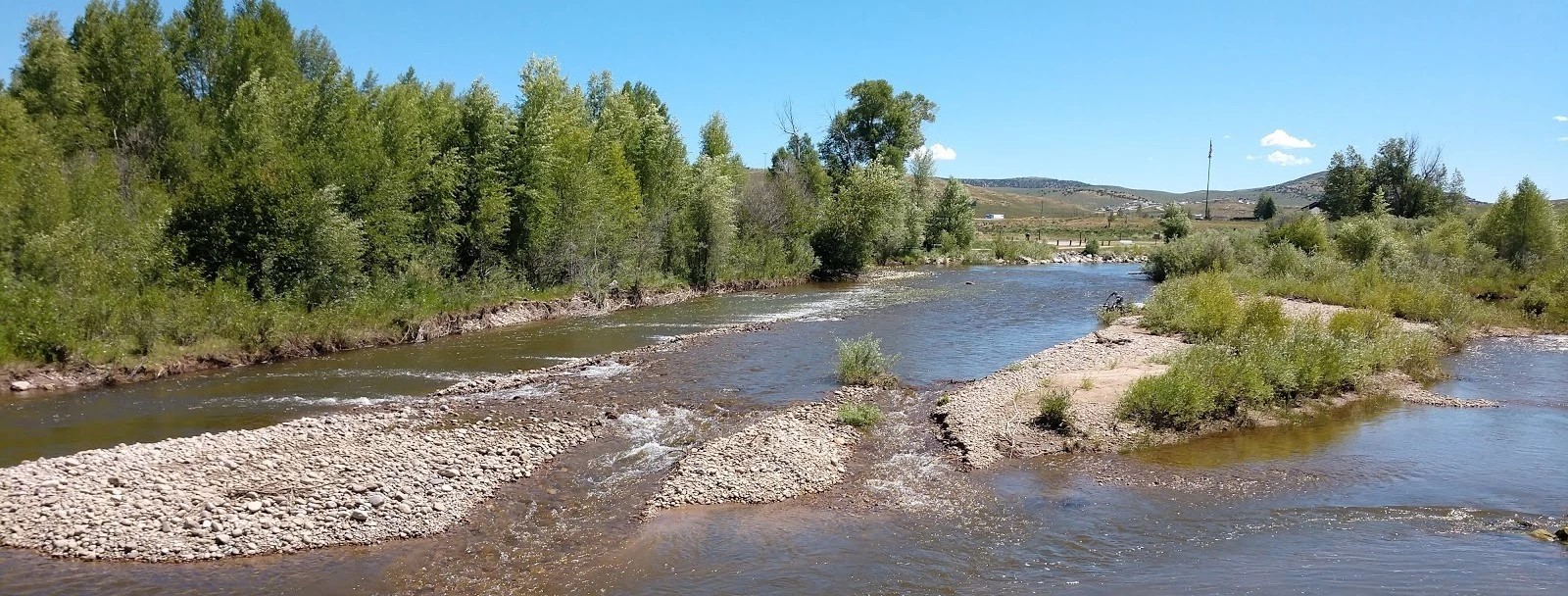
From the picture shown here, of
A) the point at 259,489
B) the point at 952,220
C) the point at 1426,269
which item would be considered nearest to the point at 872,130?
the point at 952,220

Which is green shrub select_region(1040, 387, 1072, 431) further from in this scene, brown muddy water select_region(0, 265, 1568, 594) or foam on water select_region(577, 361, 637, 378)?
foam on water select_region(577, 361, 637, 378)

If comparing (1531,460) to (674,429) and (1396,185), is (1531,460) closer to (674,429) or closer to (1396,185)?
(674,429)

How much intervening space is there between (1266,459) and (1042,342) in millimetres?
13133

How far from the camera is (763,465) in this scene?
13453 mm

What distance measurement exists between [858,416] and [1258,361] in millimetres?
9334

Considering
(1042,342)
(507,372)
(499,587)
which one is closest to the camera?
(499,587)

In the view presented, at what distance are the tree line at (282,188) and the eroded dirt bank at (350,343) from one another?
1.81 feet

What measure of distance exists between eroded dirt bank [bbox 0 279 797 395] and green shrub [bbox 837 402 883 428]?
1656cm

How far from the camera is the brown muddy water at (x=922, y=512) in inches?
384

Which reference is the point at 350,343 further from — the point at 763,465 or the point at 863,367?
the point at 763,465

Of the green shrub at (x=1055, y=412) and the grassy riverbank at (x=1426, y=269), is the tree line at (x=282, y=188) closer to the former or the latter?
Result: the green shrub at (x=1055, y=412)

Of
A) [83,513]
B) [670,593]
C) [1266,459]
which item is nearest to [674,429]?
[670,593]

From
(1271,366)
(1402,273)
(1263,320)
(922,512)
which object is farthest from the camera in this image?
(1402,273)

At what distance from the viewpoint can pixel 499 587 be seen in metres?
9.34
